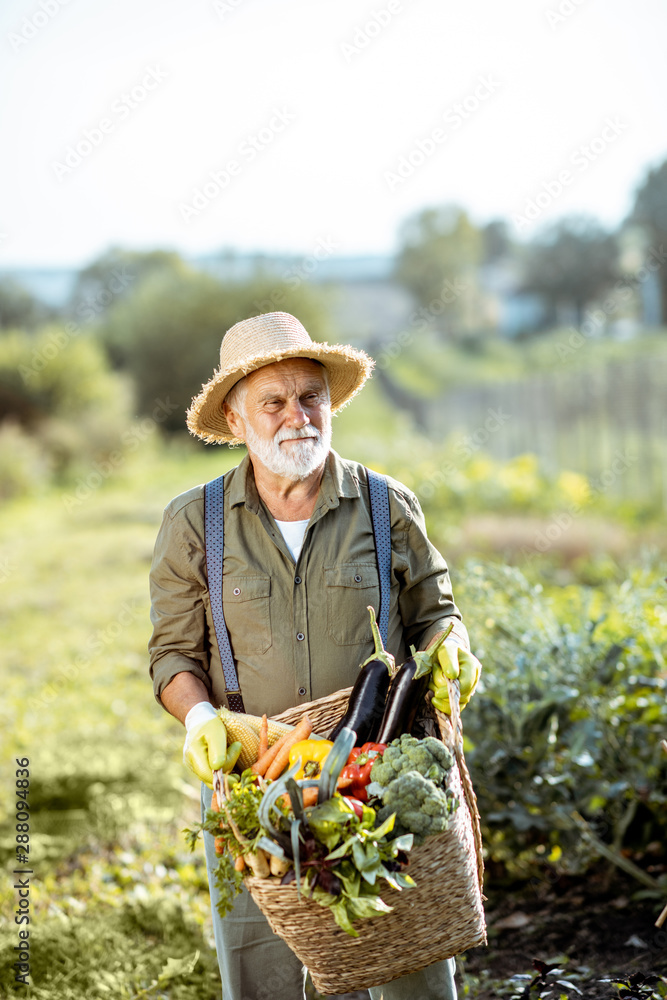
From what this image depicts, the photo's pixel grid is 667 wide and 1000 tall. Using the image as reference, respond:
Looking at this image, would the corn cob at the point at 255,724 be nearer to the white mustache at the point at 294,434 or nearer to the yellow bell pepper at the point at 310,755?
the yellow bell pepper at the point at 310,755

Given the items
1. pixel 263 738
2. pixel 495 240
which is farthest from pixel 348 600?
pixel 495 240

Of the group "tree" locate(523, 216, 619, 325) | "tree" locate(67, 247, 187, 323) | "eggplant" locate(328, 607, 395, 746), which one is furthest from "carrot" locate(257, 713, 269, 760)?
"tree" locate(523, 216, 619, 325)

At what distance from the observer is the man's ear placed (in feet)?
8.41

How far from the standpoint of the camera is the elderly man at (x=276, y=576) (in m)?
2.36

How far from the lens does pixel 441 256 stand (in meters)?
52.3

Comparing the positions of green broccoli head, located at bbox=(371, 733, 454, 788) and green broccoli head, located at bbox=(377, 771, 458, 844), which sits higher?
green broccoli head, located at bbox=(371, 733, 454, 788)

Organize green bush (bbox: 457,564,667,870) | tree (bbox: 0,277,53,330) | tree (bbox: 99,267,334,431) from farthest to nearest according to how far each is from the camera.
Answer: tree (bbox: 0,277,53,330) < tree (bbox: 99,267,334,431) < green bush (bbox: 457,564,667,870)

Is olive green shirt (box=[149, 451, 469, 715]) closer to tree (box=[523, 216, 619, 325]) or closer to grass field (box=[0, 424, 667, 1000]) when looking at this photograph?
grass field (box=[0, 424, 667, 1000])

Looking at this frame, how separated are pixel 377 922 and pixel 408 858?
155mm

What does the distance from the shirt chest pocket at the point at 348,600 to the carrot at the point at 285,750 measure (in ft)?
0.96

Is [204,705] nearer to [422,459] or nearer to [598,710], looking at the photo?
[598,710]

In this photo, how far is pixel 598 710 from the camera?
3254mm

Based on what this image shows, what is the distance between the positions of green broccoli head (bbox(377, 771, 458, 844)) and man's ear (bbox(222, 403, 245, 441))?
1152mm

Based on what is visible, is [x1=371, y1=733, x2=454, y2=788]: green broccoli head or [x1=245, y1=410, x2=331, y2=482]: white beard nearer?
[x1=371, y1=733, x2=454, y2=788]: green broccoli head
